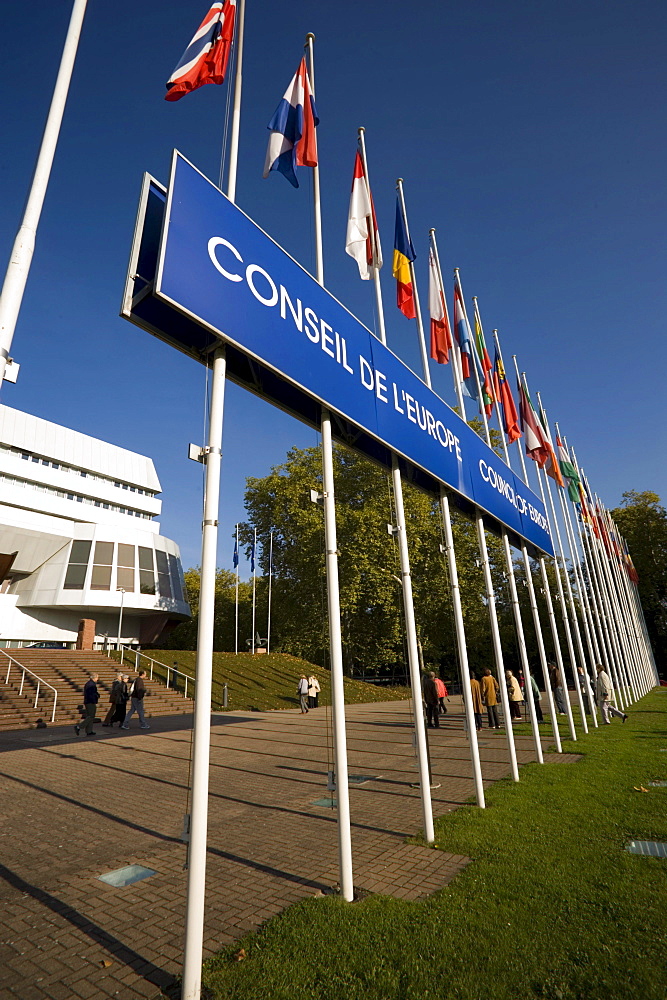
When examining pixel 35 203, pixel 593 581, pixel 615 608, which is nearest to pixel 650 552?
pixel 615 608

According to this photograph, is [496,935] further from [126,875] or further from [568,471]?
[568,471]

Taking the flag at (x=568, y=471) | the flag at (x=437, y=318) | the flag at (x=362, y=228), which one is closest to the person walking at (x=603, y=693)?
the flag at (x=568, y=471)

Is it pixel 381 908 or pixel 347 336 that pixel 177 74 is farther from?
pixel 381 908

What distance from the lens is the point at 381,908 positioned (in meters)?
4.50

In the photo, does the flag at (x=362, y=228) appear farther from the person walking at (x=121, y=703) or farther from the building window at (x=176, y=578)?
the building window at (x=176, y=578)

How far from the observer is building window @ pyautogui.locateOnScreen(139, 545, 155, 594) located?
3916 centimetres

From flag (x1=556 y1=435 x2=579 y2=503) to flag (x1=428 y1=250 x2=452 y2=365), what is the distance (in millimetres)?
10749

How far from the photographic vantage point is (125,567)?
39.1 meters

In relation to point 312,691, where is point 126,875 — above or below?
below

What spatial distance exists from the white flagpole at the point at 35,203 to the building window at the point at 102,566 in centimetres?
3726

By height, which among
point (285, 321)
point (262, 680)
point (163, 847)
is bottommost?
point (163, 847)

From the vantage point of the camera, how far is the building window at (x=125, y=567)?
38.2 meters

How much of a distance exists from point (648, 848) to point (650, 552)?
5429 cm

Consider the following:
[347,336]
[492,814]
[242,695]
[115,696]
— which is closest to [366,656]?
[242,695]
